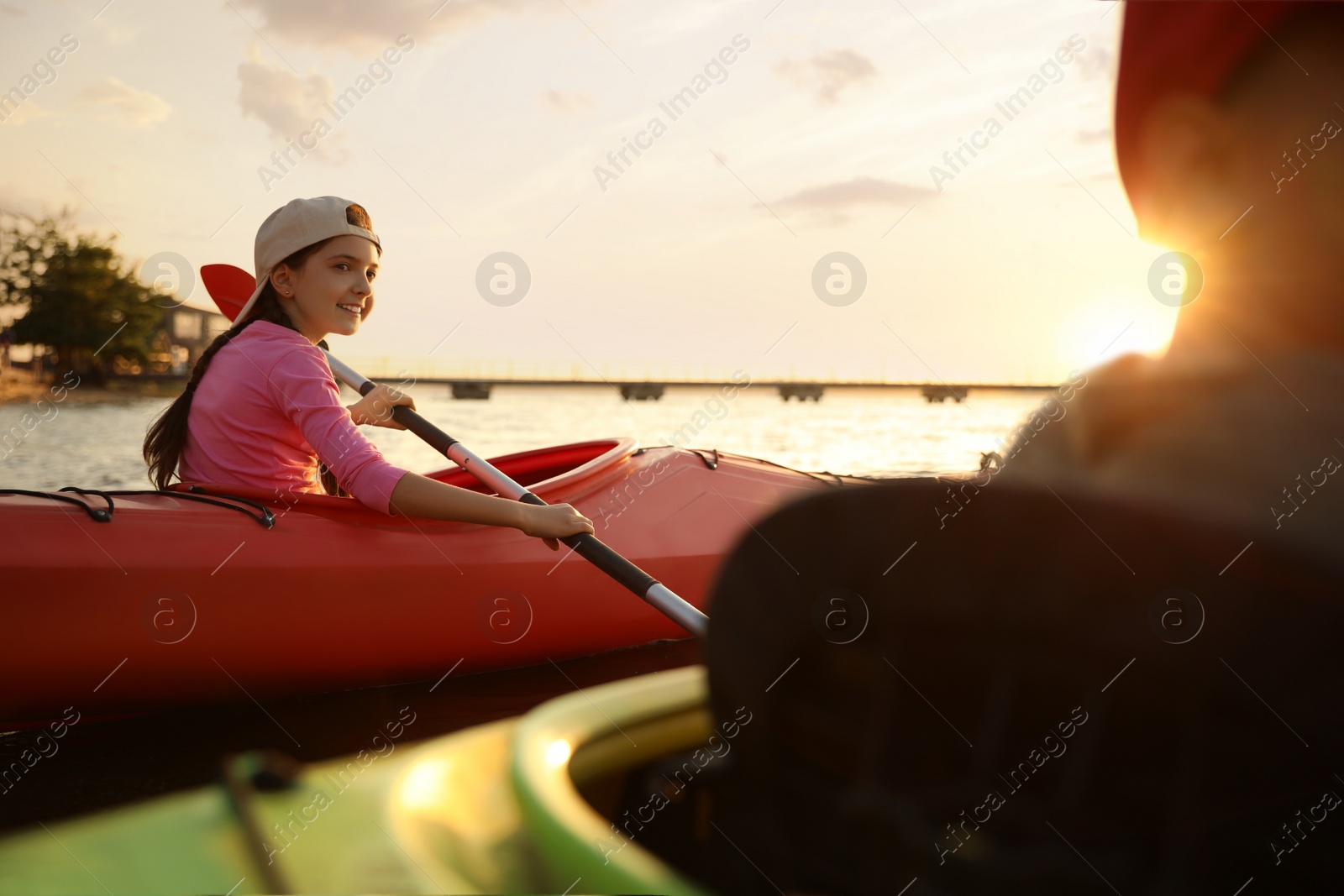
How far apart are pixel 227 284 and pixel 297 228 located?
1.43 m

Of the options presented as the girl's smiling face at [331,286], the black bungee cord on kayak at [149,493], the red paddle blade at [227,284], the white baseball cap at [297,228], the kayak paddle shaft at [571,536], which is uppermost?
the red paddle blade at [227,284]

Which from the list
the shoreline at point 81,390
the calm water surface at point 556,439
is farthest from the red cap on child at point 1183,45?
the shoreline at point 81,390

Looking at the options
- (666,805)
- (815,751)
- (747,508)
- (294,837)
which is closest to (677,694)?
(666,805)

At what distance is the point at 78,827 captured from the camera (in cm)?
83

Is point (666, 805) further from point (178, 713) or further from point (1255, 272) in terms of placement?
point (178, 713)

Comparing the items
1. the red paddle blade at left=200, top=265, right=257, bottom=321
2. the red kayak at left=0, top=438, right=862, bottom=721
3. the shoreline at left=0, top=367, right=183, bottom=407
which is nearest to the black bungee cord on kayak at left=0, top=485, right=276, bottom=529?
the red kayak at left=0, top=438, right=862, bottom=721

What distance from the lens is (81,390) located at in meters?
→ 39.4

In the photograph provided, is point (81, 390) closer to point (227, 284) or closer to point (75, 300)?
point (75, 300)

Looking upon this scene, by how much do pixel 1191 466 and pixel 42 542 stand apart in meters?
3.10

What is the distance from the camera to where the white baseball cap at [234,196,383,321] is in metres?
3.12

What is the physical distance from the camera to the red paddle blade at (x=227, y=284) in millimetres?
4312

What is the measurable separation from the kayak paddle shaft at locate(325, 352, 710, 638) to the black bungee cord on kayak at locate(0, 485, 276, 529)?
0.59m

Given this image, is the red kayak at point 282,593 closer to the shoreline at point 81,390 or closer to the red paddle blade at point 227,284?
the red paddle blade at point 227,284

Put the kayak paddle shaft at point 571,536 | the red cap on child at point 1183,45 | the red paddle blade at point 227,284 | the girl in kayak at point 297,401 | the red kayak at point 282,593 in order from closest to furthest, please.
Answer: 1. the red cap on child at point 1183,45
2. the kayak paddle shaft at point 571,536
3. the red kayak at point 282,593
4. the girl in kayak at point 297,401
5. the red paddle blade at point 227,284
